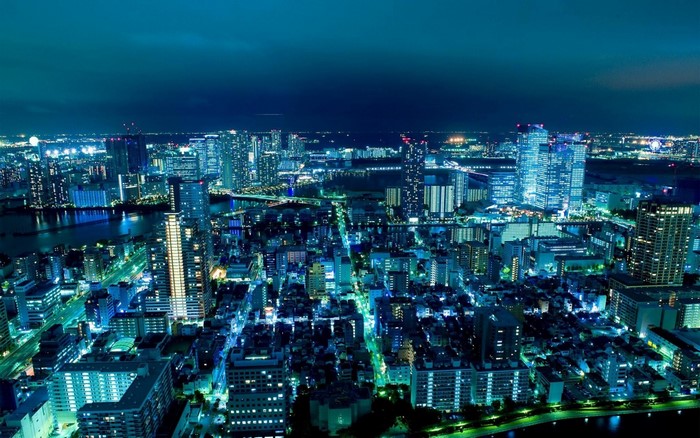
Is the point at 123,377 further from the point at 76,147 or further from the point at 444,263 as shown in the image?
the point at 76,147

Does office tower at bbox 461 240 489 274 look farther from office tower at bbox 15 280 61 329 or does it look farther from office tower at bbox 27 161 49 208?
office tower at bbox 27 161 49 208

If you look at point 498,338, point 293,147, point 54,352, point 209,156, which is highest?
point 293,147

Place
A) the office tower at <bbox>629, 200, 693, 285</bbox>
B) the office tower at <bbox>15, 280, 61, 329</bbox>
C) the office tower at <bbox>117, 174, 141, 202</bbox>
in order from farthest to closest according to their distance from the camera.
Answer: the office tower at <bbox>117, 174, 141, 202</bbox>
the office tower at <bbox>629, 200, 693, 285</bbox>
the office tower at <bbox>15, 280, 61, 329</bbox>

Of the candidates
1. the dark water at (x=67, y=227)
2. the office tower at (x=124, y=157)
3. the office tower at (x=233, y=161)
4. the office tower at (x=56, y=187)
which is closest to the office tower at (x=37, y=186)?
the office tower at (x=56, y=187)

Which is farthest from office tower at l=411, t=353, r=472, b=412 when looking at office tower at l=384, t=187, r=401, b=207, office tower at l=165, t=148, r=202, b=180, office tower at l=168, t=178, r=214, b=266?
office tower at l=165, t=148, r=202, b=180

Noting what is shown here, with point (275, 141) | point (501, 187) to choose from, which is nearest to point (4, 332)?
point (501, 187)

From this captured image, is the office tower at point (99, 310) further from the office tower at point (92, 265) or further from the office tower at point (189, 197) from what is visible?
the office tower at point (189, 197)

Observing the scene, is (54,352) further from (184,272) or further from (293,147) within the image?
(293,147)
